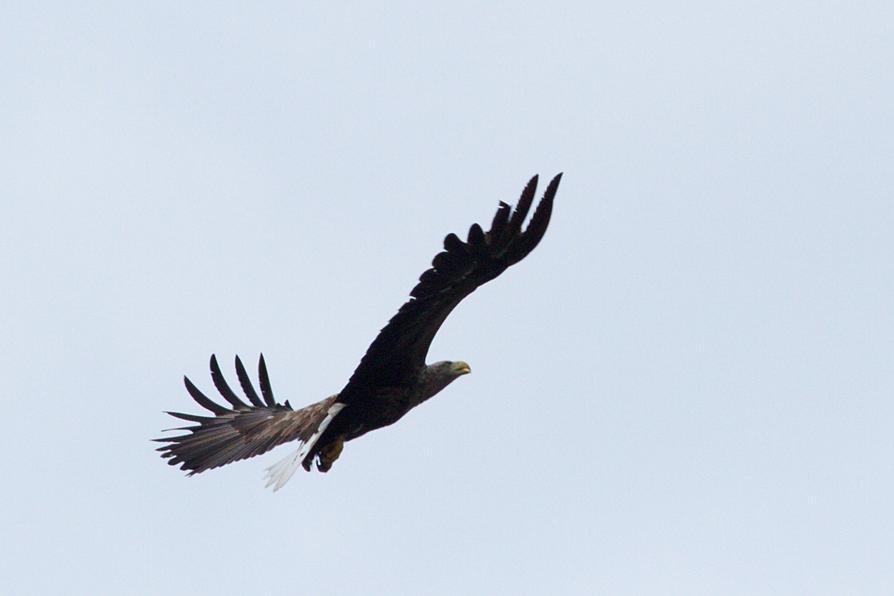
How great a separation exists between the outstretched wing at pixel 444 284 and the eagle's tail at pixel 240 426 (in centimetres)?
57

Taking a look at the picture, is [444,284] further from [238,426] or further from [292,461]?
[238,426]

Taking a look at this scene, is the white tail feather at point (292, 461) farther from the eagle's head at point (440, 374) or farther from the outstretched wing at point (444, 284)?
the eagle's head at point (440, 374)

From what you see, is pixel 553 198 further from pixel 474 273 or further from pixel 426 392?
pixel 426 392

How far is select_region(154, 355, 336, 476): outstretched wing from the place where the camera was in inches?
599

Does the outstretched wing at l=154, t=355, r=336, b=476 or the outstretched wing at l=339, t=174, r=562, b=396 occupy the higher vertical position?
the outstretched wing at l=154, t=355, r=336, b=476

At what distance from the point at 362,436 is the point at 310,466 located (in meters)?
0.58

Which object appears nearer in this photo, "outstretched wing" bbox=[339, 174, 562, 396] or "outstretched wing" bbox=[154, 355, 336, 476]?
"outstretched wing" bbox=[339, 174, 562, 396]

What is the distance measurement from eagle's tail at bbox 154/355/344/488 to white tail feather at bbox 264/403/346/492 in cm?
1

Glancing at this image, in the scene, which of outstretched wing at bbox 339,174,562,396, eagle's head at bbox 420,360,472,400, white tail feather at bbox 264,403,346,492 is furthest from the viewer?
eagle's head at bbox 420,360,472,400

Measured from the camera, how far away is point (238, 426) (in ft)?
53.1

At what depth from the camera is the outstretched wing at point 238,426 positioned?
1520cm

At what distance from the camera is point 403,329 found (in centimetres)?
1372

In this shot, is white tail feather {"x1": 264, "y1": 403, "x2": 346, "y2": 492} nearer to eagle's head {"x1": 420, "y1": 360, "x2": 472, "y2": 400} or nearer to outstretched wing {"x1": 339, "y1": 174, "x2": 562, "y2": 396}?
outstretched wing {"x1": 339, "y1": 174, "x2": 562, "y2": 396}

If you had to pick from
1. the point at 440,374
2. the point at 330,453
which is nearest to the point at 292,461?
the point at 330,453
